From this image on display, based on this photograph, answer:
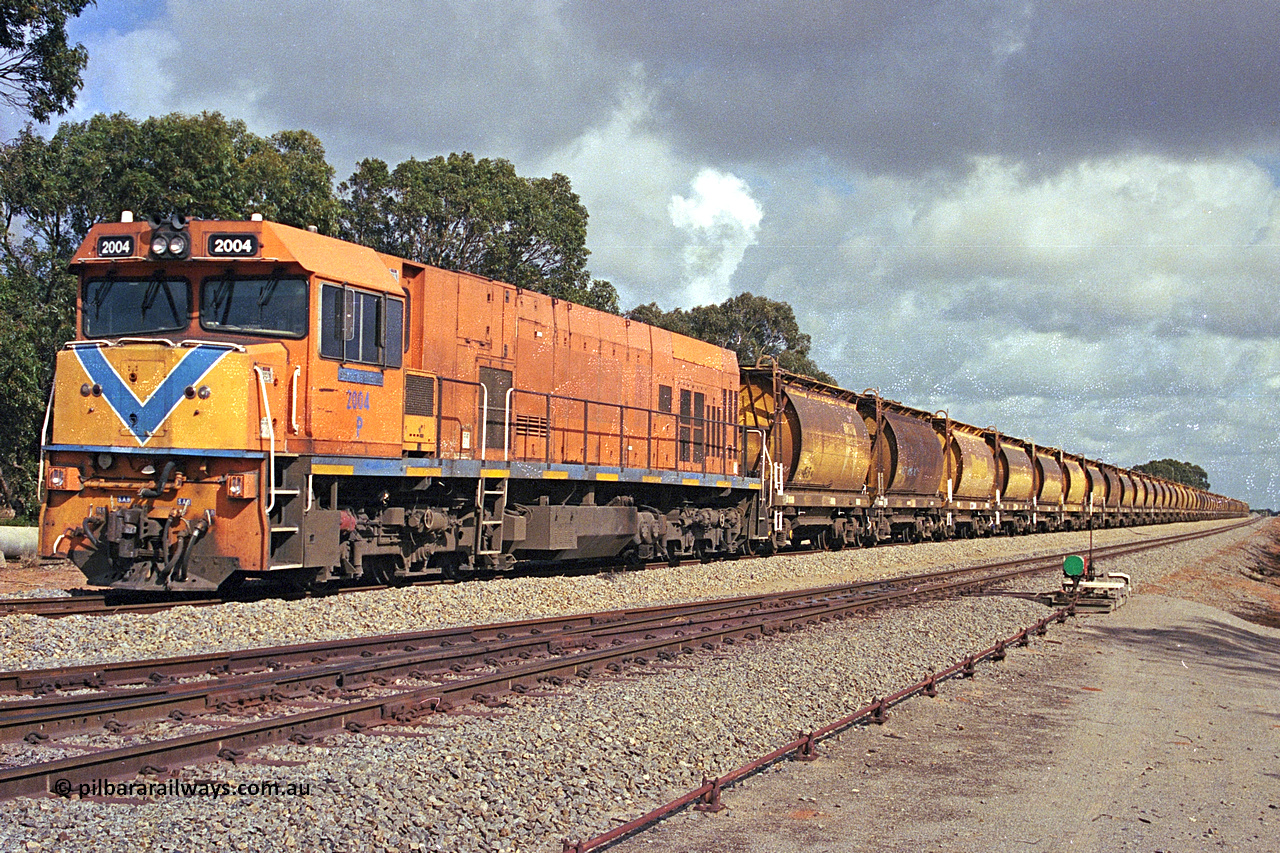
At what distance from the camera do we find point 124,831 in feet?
15.2

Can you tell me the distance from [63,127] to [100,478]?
912 inches

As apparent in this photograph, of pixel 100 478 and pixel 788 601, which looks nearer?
pixel 100 478

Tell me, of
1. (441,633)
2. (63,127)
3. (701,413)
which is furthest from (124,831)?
(63,127)

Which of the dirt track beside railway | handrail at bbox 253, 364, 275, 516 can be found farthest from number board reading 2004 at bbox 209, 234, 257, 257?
the dirt track beside railway

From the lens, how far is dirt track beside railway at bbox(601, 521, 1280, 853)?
5.32m

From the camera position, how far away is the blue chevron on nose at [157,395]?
10297 mm

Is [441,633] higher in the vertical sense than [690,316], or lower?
lower

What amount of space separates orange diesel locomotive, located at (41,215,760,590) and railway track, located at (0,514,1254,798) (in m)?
2.20

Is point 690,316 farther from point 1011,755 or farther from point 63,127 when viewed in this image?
point 1011,755

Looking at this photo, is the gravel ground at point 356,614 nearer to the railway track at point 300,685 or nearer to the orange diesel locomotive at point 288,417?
the orange diesel locomotive at point 288,417

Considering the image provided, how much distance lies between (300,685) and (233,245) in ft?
17.5

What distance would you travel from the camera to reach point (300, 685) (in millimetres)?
7477

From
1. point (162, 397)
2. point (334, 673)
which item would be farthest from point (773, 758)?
point (162, 397)
